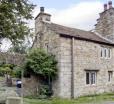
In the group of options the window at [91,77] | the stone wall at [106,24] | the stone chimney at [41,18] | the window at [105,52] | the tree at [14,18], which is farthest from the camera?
the stone wall at [106,24]

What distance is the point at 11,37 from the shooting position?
1255 centimetres

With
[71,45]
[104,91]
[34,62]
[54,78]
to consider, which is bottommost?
[104,91]

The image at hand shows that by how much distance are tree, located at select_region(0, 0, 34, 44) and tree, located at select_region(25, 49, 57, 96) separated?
10657 millimetres

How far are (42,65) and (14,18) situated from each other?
1195cm

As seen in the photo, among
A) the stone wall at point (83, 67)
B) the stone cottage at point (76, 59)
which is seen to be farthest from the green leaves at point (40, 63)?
the stone wall at point (83, 67)

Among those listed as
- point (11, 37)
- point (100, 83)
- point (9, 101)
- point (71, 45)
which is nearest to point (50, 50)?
Result: point (71, 45)

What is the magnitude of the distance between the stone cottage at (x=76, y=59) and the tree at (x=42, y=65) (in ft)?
2.06

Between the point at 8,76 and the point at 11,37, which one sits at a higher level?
the point at 11,37

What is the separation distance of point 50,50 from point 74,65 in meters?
3.01

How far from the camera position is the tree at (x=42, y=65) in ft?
77.7

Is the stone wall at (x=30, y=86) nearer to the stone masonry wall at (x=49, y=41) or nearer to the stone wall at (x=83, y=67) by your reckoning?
the stone masonry wall at (x=49, y=41)

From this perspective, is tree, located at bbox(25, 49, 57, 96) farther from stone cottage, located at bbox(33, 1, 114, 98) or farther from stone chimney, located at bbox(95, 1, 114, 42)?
stone chimney, located at bbox(95, 1, 114, 42)

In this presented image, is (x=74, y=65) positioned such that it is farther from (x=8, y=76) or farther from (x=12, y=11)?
(x=12, y=11)

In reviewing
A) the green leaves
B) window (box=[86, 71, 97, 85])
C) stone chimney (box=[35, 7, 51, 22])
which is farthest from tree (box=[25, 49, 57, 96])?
window (box=[86, 71, 97, 85])
